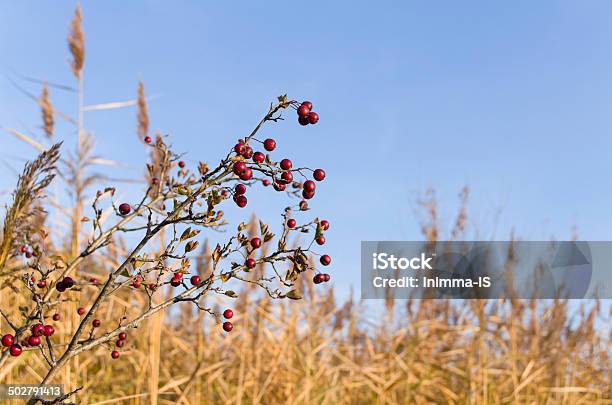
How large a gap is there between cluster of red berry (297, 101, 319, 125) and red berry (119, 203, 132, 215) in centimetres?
52

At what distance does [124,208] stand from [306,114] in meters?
0.56

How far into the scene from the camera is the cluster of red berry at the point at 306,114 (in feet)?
5.08

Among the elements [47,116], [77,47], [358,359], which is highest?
[77,47]

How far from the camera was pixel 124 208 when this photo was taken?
1.70m

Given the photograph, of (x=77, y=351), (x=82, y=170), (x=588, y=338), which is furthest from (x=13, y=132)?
(x=588, y=338)

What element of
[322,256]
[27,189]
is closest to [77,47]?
[27,189]

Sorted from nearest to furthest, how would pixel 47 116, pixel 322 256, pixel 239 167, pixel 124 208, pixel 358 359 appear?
pixel 239 167 < pixel 322 256 < pixel 124 208 < pixel 47 116 < pixel 358 359

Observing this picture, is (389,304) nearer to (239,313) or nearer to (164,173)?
Result: (239,313)

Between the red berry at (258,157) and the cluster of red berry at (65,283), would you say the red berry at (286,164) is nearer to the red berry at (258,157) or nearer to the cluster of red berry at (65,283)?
the red berry at (258,157)

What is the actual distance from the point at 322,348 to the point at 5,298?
7.01 feet

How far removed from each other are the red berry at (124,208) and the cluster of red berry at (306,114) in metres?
0.52

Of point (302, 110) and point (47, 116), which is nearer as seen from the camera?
point (302, 110)

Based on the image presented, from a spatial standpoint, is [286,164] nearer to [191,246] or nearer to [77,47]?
[191,246]

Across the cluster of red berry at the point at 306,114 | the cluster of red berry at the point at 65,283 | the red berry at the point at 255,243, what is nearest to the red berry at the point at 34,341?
the cluster of red berry at the point at 65,283
